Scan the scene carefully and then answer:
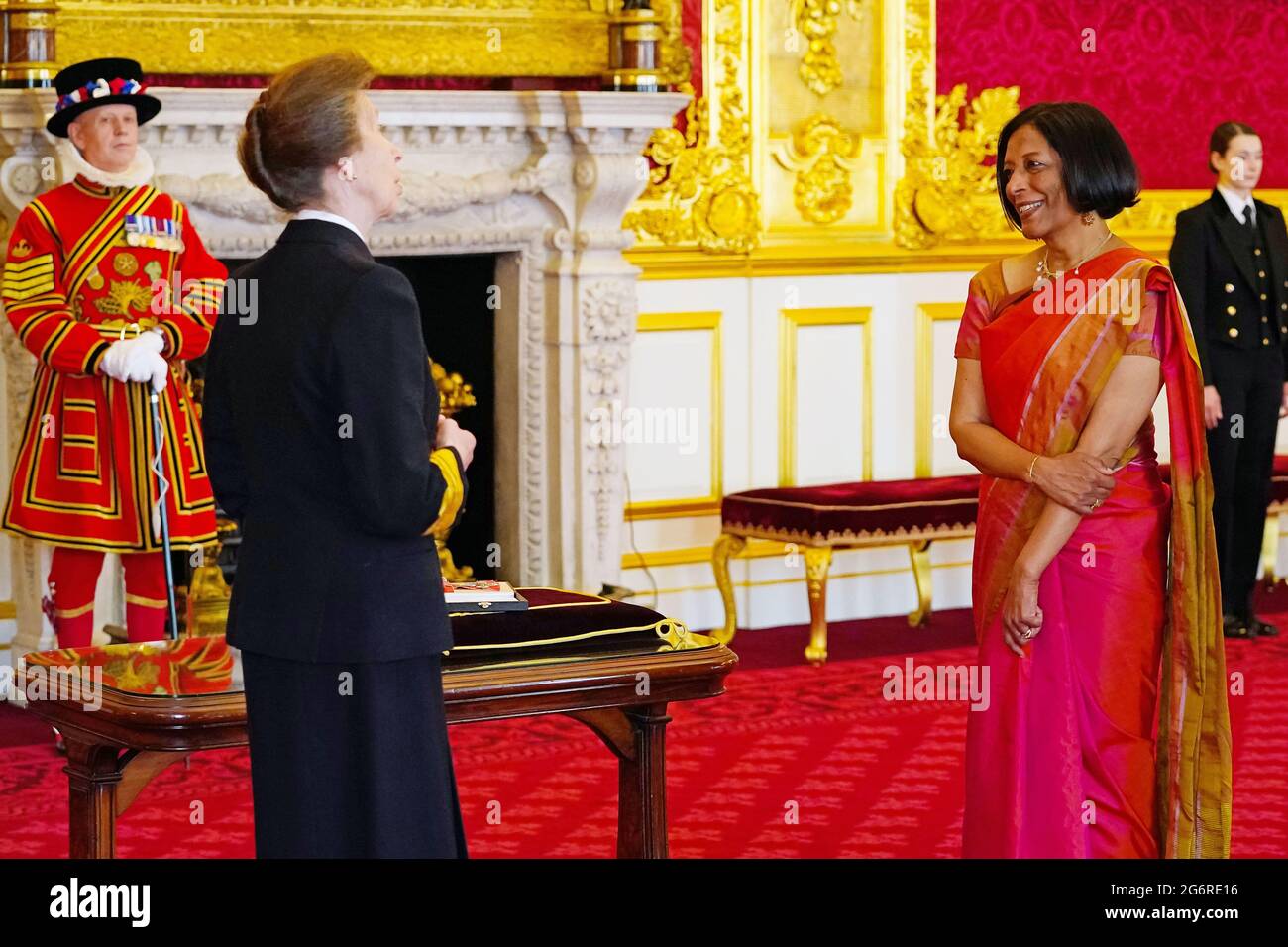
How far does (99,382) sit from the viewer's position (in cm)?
523

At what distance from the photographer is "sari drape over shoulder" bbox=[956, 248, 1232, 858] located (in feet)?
10.9

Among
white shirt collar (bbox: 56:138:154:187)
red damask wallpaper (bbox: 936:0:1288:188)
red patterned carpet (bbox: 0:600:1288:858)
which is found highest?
red damask wallpaper (bbox: 936:0:1288:188)

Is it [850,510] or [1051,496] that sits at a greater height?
[1051,496]

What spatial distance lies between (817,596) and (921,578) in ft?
2.49

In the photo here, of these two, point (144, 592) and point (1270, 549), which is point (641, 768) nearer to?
point (144, 592)

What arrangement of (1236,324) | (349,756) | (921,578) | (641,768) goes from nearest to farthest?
(349,756), (641,768), (1236,324), (921,578)

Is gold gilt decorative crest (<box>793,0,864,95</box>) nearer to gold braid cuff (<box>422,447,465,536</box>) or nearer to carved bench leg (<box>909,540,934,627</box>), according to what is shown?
carved bench leg (<box>909,540,934,627</box>)

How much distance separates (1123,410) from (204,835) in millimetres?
2392

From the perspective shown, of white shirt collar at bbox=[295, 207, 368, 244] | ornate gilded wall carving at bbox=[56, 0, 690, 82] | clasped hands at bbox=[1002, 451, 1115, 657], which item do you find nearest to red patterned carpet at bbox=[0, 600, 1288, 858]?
clasped hands at bbox=[1002, 451, 1115, 657]

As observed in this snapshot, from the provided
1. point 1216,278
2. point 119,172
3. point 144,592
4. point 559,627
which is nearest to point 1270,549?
point 1216,278

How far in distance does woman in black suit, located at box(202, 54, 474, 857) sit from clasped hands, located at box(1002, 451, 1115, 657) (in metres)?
1.04

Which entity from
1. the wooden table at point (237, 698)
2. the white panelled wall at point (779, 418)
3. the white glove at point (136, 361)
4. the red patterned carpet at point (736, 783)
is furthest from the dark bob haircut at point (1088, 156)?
the white panelled wall at point (779, 418)

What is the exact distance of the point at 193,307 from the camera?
17.4ft

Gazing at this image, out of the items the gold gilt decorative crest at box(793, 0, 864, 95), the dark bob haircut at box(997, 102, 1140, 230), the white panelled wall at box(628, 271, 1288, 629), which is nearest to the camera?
the dark bob haircut at box(997, 102, 1140, 230)
